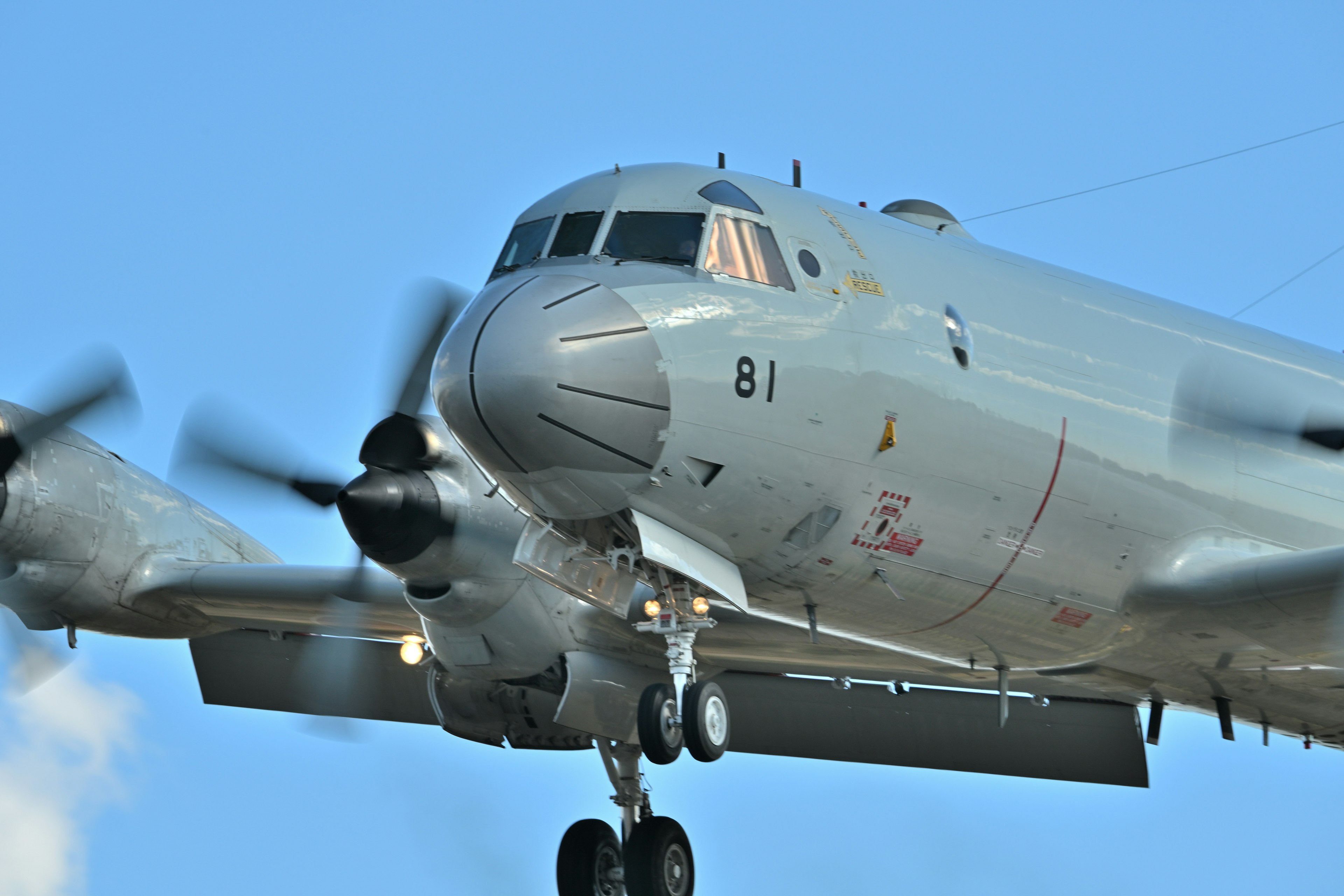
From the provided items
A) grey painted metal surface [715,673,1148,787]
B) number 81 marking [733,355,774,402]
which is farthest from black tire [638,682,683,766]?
grey painted metal surface [715,673,1148,787]

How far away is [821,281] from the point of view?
1030 cm

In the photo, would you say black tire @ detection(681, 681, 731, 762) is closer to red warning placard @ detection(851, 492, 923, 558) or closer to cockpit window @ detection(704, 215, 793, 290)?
red warning placard @ detection(851, 492, 923, 558)

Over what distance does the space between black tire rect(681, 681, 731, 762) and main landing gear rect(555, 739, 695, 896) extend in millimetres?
3913

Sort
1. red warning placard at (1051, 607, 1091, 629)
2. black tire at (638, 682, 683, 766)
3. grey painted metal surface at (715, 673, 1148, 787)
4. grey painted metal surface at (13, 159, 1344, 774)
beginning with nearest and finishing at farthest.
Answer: grey painted metal surface at (13, 159, 1344, 774), black tire at (638, 682, 683, 766), red warning placard at (1051, 607, 1091, 629), grey painted metal surface at (715, 673, 1148, 787)

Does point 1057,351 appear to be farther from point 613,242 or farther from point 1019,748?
point 1019,748

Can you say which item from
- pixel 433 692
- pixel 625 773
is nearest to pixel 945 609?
pixel 625 773

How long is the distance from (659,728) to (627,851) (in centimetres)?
410

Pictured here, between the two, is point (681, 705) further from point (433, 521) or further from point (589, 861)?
point (589, 861)

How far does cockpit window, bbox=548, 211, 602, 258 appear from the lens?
1024 centimetres

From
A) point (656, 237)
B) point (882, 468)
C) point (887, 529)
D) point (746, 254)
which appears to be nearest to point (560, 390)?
point (656, 237)

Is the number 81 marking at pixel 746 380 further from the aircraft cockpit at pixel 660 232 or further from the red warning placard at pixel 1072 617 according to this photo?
the red warning placard at pixel 1072 617

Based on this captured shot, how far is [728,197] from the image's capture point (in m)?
10.4

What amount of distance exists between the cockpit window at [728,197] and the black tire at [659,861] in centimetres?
568

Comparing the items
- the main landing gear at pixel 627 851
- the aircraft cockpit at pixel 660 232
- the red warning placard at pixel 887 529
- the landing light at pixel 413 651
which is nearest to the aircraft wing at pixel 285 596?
the landing light at pixel 413 651
